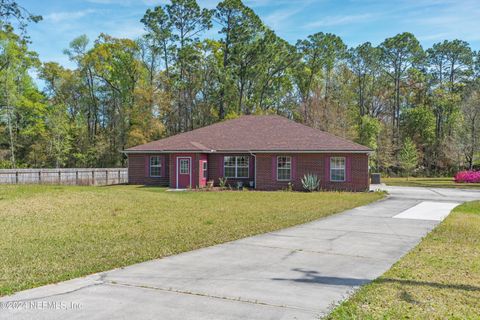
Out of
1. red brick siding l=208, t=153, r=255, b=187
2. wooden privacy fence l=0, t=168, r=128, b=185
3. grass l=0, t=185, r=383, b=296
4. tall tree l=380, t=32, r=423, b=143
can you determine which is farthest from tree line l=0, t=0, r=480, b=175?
grass l=0, t=185, r=383, b=296

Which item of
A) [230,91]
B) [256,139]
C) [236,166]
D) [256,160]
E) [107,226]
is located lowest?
[107,226]

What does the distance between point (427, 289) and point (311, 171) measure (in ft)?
62.6

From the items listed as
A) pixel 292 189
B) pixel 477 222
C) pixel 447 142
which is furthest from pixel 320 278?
pixel 447 142

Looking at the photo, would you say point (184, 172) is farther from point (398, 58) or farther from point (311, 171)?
point (398, 58)

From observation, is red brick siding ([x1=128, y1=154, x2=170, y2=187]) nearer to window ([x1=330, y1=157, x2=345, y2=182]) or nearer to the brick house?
the brick house

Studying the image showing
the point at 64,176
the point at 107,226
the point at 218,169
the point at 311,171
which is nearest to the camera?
the point at 107,226

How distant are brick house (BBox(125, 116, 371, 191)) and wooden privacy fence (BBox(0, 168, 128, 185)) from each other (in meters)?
2.21

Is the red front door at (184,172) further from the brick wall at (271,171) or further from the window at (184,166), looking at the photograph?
the brick wall at (271,171)

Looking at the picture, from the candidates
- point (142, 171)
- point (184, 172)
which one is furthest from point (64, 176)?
point (184, 172)

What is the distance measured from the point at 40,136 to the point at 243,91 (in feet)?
71.8

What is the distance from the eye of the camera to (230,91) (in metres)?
44.2

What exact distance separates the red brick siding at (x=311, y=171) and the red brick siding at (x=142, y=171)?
6407mm

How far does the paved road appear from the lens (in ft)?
15.6

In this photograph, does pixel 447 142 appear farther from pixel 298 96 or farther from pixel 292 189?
pixel 292 189
